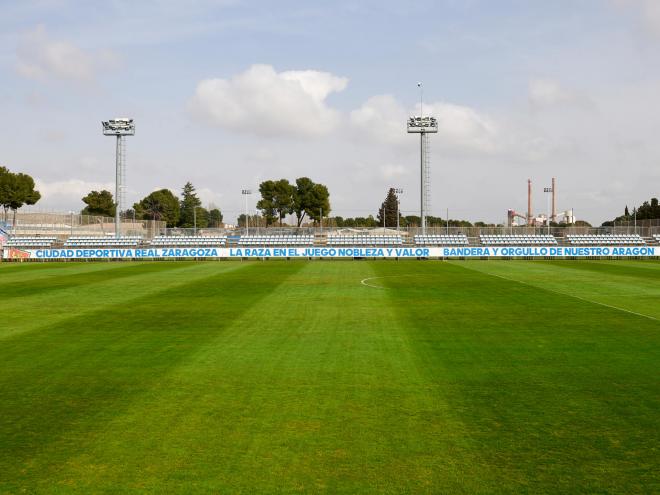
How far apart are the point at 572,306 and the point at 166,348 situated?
1201cm

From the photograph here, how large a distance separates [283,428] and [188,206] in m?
134

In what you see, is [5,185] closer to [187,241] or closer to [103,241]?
[103,241]

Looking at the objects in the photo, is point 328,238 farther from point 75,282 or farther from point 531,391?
point 531,391

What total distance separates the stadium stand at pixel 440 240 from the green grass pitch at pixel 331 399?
36787mm

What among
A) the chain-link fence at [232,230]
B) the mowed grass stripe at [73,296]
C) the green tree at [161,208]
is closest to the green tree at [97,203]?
the green tree at [161,208]

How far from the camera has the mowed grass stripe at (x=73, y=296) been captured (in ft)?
51.8

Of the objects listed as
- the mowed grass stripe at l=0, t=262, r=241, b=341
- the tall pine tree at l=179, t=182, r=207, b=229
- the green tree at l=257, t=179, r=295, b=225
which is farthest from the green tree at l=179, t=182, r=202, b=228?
the mowed grass stripe at l=0, t=262, r=241, b=341

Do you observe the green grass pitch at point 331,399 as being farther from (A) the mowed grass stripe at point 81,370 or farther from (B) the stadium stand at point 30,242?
(B) the stadium stand at point 30,242

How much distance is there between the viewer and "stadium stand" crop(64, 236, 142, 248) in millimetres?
55094

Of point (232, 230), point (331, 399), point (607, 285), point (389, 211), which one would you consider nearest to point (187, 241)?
point (232, 230)

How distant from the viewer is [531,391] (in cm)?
847

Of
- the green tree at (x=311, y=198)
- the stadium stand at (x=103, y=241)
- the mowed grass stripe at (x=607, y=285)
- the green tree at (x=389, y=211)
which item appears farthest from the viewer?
the green tree at (x=389, y=211)

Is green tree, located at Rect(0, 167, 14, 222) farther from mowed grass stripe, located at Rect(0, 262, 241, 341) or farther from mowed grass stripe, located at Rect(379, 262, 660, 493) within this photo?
mowed grass stripe, located at Rect(379, 262, 660, 493)

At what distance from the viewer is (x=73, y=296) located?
21.3m
